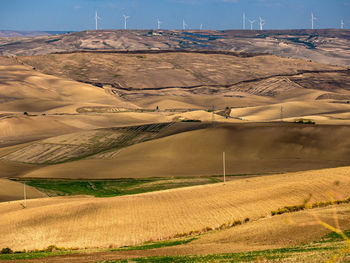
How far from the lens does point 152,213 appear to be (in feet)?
150

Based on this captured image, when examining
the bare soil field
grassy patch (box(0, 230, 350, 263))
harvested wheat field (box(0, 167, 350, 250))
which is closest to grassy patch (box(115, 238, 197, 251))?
the bare soil field

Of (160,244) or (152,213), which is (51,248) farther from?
(152,213)

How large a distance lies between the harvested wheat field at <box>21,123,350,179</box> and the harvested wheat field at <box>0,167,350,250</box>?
29330mm

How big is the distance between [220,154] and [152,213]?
49.2m

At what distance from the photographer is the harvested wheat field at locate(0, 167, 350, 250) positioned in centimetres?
4022

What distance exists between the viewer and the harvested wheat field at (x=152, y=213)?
→ 40.2 m

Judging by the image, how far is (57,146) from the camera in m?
110

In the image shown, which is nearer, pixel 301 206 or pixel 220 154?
pixel 301 206

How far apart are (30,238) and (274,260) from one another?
76.6 ft

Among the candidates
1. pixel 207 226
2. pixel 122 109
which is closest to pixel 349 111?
pixel 122 109

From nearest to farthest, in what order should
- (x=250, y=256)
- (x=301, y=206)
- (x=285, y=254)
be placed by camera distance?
(x=285, y=254), (x=250, y=256), (x=301, y=206)

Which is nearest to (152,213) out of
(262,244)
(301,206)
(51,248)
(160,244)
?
(160,244)

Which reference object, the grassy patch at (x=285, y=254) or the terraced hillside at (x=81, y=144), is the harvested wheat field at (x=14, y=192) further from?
the grassy patch at (x=285, y=254)

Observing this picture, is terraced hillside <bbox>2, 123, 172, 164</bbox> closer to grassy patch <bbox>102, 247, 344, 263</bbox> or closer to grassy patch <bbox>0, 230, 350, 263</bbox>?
grassy patch <bbox>102, 247, 344, 263</bbox>
